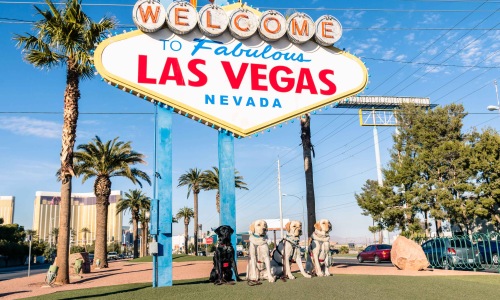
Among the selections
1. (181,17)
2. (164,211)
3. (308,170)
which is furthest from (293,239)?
(308,170)

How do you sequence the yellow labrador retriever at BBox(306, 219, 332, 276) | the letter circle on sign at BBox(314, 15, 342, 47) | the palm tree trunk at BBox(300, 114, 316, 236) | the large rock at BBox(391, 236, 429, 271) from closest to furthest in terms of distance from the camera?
the yellow labrador retriever at BBox(306, 219, 332, 276)
the letter circle on sign at BBox(314, 15, 342, 47)
the large rock at BBox(391, 236, 429, 271)
the palm tree trunk at BBox(300, 114, 316, 236)

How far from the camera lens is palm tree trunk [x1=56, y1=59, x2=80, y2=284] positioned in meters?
16.2

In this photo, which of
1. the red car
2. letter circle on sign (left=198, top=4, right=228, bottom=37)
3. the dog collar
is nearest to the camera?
the dog collar

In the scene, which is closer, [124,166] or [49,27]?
[49,27]

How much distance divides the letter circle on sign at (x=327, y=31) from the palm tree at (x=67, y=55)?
30.2ft

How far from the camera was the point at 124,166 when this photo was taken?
2923 cm

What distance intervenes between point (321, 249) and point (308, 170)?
9.63 m

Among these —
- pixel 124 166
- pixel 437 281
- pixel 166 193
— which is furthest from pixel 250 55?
pixel 124 166

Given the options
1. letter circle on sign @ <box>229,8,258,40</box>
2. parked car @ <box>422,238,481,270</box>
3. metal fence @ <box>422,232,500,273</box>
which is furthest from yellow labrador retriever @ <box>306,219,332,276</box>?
parked car @ <box>422,238,481,270</box>

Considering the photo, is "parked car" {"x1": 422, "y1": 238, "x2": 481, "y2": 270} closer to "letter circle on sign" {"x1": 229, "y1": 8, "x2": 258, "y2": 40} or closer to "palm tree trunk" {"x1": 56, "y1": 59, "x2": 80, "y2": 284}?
"letter circle on sign" {"x1": 229, "y1": 8, "x2": 258, "y2": 40}

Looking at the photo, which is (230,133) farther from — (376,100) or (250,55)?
(376,100)

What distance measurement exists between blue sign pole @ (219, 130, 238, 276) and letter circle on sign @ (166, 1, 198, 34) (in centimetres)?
345

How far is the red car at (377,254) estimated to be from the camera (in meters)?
25.8

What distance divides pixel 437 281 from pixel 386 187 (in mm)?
19186
